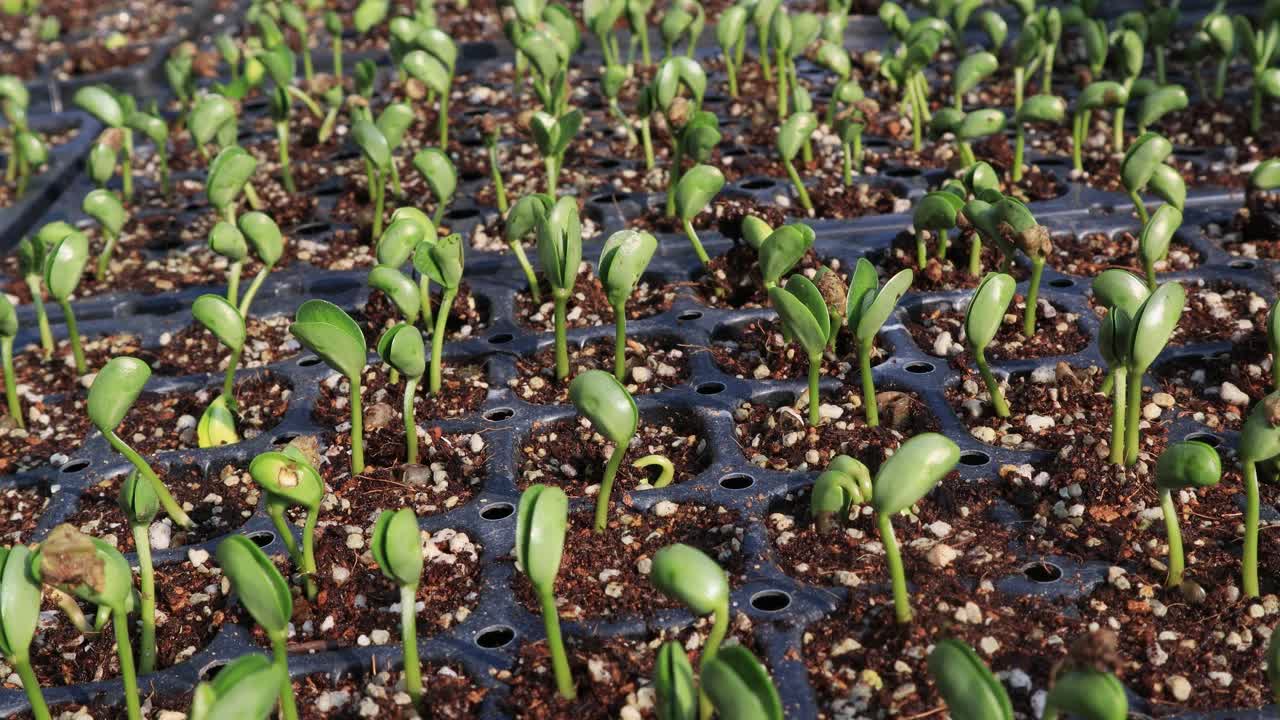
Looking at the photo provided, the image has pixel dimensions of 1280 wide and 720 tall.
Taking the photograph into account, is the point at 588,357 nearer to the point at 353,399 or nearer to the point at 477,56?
the point at 353,399

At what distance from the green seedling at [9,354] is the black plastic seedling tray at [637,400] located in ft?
0.37

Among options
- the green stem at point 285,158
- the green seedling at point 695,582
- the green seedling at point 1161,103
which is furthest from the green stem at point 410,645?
the green seedling at point 1161,103

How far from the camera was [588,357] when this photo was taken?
156 cm

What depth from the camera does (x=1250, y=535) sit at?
104 cm

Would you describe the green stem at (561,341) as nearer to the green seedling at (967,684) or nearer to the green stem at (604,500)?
the green stem at (604,500)

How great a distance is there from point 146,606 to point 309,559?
15 centimetres

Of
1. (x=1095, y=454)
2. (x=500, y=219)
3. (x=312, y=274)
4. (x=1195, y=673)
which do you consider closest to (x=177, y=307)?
(x=312, y=274)

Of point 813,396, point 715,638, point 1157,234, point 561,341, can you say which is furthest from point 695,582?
point 1157,234

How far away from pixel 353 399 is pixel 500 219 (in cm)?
72

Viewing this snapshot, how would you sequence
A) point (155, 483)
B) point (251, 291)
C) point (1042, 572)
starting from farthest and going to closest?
point (251, 291) < point (155, 483) < point (1042, 572)

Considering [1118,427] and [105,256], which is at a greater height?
[1118,427]

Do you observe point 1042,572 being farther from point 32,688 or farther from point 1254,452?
point 32,688

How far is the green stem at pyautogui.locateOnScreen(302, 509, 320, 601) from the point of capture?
3.72 feet

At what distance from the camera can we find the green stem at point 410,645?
0.98 m
